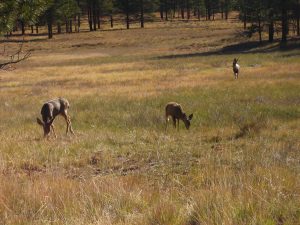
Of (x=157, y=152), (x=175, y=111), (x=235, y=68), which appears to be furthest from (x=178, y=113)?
(x=235, y=68)

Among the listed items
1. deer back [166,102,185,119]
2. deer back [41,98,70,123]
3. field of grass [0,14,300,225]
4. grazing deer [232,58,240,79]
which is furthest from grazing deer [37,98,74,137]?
grazing deer [232,58,240,79]

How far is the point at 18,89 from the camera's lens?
3116 cm

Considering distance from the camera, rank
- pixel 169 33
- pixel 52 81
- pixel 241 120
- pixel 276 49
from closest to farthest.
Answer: pixel 241 120 → pixel 52 81 → pixel 276 49 → pixel 169 33

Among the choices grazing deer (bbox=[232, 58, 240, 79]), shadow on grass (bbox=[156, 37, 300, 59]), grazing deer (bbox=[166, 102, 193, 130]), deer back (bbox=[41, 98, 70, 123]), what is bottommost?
grazing deer (bbox=[166, 102, 193, 130])

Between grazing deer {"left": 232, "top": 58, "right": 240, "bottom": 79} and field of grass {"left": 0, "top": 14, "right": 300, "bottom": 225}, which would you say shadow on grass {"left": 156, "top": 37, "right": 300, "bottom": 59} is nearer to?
field of grass {"left": 0, "top": 14, "right": 300, "bottom": 225}

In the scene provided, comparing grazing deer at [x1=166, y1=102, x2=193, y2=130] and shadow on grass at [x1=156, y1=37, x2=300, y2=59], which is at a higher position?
shadow on grass at [x1=156, y1=37, x2=300, y2=59]

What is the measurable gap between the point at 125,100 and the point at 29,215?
17537 millimetres

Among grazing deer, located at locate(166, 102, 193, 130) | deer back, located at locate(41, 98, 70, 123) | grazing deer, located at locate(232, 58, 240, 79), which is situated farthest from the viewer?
grazing deer, located at locate(232, 58, 240, 79)

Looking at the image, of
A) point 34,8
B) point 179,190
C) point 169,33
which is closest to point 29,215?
point 179,190

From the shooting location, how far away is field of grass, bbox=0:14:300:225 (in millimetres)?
5254

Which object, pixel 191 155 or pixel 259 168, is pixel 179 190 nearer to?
pixel 259 168

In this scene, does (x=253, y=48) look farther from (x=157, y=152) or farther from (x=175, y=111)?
(x=157, y=152)

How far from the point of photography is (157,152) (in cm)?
1043

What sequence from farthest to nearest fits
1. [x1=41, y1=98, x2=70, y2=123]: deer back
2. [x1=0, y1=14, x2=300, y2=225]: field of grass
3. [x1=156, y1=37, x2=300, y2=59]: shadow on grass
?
[x1=156, y1=37, x2=300, y2=59]: shadow on grass, [x1=41, y1=98, x2=70, y2=123]: deer back, [x1=0, y1=14, x2=300, y2=225]: field of grass
